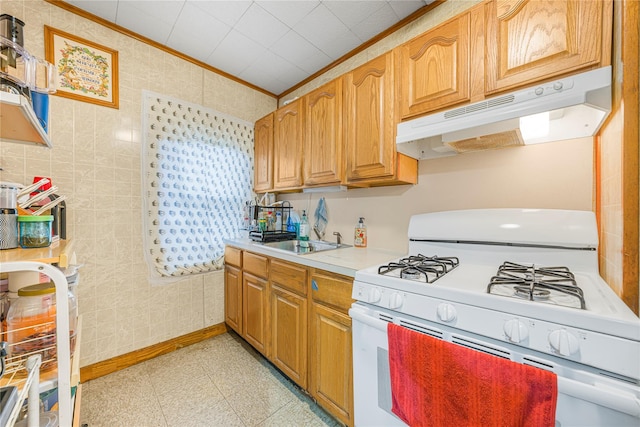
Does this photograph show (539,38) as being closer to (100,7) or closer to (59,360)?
(59,360)

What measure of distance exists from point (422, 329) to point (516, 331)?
0.94 feet

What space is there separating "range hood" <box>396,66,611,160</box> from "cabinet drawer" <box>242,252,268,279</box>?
126 centimetres

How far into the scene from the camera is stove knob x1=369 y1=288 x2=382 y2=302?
3.38 feet

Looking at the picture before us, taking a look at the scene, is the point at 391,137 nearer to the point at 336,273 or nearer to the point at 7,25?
the point at 336,273

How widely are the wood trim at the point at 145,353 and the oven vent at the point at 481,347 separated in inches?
88.1

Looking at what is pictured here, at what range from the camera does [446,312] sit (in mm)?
847

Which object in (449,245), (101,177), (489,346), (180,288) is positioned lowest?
(180,288)

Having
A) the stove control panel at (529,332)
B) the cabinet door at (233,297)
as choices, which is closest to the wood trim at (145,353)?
the cabinet door at (233,297)

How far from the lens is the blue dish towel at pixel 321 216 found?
2312 millimetres

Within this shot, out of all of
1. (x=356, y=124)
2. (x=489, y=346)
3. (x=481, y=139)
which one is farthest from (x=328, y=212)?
(x=489, y=346)

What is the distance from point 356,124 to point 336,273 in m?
1.00

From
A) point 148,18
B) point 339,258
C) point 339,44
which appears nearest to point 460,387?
point 339,258

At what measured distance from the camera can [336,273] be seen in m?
1.34

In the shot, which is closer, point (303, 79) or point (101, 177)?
point (101, 177)
